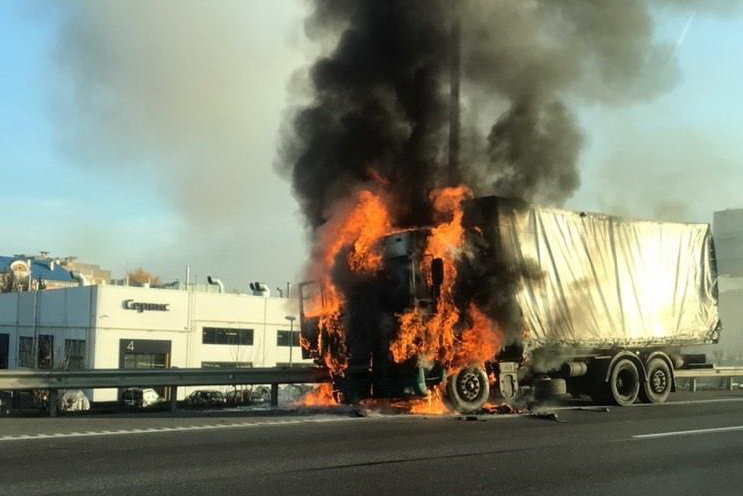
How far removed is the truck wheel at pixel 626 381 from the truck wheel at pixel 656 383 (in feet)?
0.75

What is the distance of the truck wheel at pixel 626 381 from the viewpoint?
14570mm

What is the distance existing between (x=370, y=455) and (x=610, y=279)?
762 cm

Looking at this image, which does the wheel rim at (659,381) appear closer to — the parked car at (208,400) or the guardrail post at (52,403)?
the parked car at (208,400)

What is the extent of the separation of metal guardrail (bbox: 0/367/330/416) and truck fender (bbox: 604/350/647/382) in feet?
16.9

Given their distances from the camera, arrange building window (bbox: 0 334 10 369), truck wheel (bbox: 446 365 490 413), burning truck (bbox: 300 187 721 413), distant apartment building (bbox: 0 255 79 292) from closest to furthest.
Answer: burning truck (bbox: 300 187 721 413) < truck wheel (bbox: 446 365 490 413) < building window (bbox: 0 334 10 369) < distant apartment building (bbox: 0 255 79 292)

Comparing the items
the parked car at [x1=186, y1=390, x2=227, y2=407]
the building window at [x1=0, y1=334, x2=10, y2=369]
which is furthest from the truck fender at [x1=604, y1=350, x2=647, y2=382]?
the building window at [x1=0, y1=334, x2=10, y2=369]

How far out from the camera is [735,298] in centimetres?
4994

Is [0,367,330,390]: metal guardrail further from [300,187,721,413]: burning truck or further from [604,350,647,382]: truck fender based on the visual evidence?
[604,350,647,382]: truck fender

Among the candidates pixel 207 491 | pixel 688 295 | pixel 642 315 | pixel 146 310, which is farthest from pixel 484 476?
pixel 146 310

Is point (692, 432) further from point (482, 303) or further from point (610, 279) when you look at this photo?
point (610, 279)

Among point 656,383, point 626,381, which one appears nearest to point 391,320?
point 626,381

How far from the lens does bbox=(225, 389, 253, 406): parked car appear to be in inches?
568

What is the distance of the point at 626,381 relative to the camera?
14.9 m

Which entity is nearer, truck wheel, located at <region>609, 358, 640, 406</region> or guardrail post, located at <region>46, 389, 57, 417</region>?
guardrail post, located at <region>46, 389, 57, 417</region>
